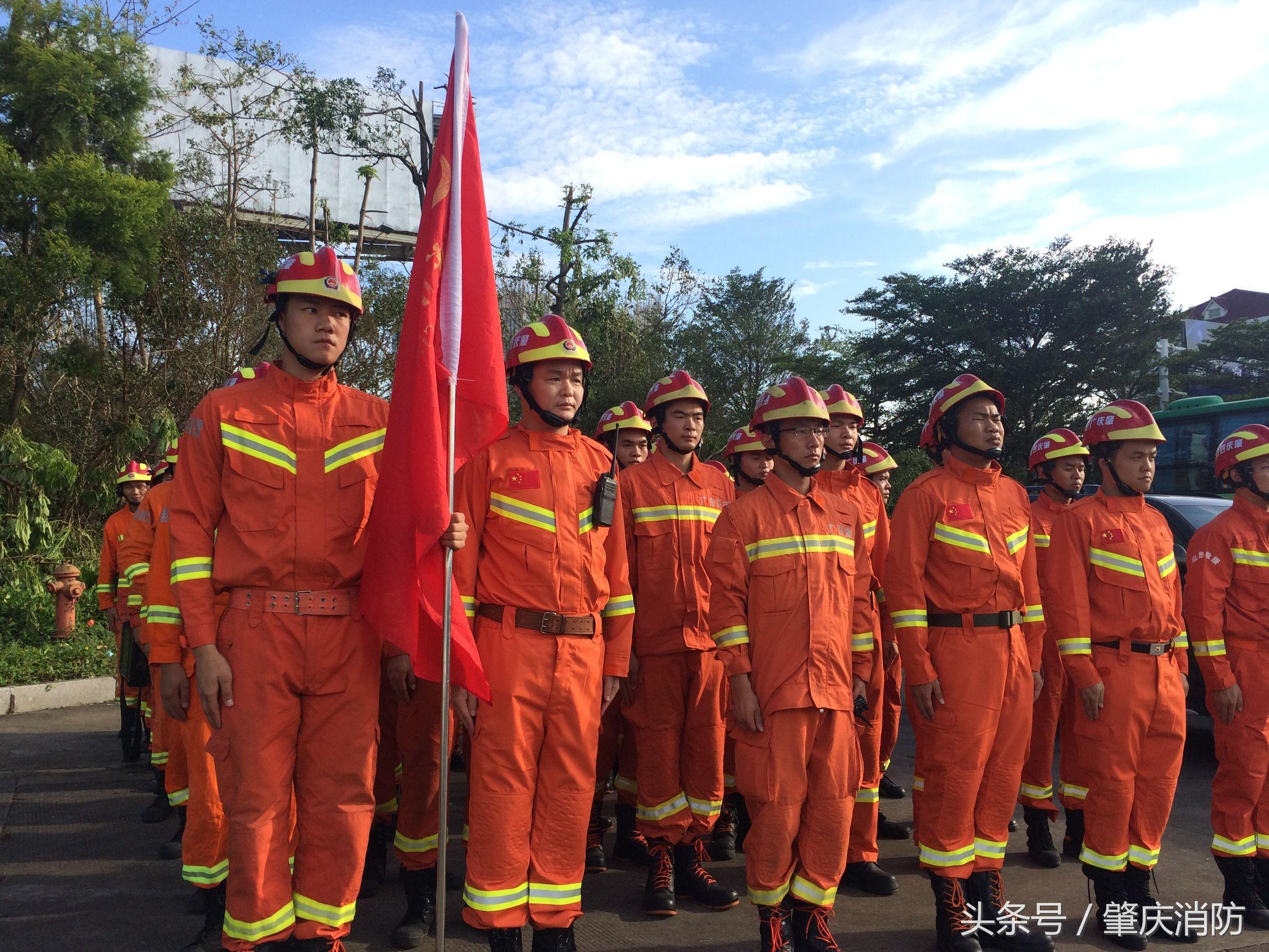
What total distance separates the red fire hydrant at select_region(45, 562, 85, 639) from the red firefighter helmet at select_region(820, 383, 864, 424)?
34.5 ft

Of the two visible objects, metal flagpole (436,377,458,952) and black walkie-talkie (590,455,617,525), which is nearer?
metal flagpole (436,377,458,952)

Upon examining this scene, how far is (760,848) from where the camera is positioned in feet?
12.9

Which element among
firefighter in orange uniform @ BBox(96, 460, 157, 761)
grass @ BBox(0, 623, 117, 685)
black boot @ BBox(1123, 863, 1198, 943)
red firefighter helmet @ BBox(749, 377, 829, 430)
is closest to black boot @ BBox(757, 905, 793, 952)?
black boot @ BBox(1123, 863, 1198, 943)

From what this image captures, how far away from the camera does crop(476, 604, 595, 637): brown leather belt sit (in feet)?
12.6

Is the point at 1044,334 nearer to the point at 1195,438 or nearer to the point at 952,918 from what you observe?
the point at 1195,438

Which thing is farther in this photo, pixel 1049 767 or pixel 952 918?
pixel 1049 767

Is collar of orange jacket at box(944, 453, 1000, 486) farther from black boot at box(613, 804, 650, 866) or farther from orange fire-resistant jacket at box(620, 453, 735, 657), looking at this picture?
black boot at box(613, 804, 650, 866)

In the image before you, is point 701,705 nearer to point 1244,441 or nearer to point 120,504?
point 1244,441

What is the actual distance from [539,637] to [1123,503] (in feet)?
10.1

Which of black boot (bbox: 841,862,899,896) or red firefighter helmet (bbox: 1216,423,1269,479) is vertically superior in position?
red firefighter helmet (bbox: 1216,423,1269,479)

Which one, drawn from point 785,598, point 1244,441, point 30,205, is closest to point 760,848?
point 785,598

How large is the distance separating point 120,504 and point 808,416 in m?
13.1

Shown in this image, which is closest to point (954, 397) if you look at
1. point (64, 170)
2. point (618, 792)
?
point (618, 792)

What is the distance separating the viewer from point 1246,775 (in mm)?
4730
